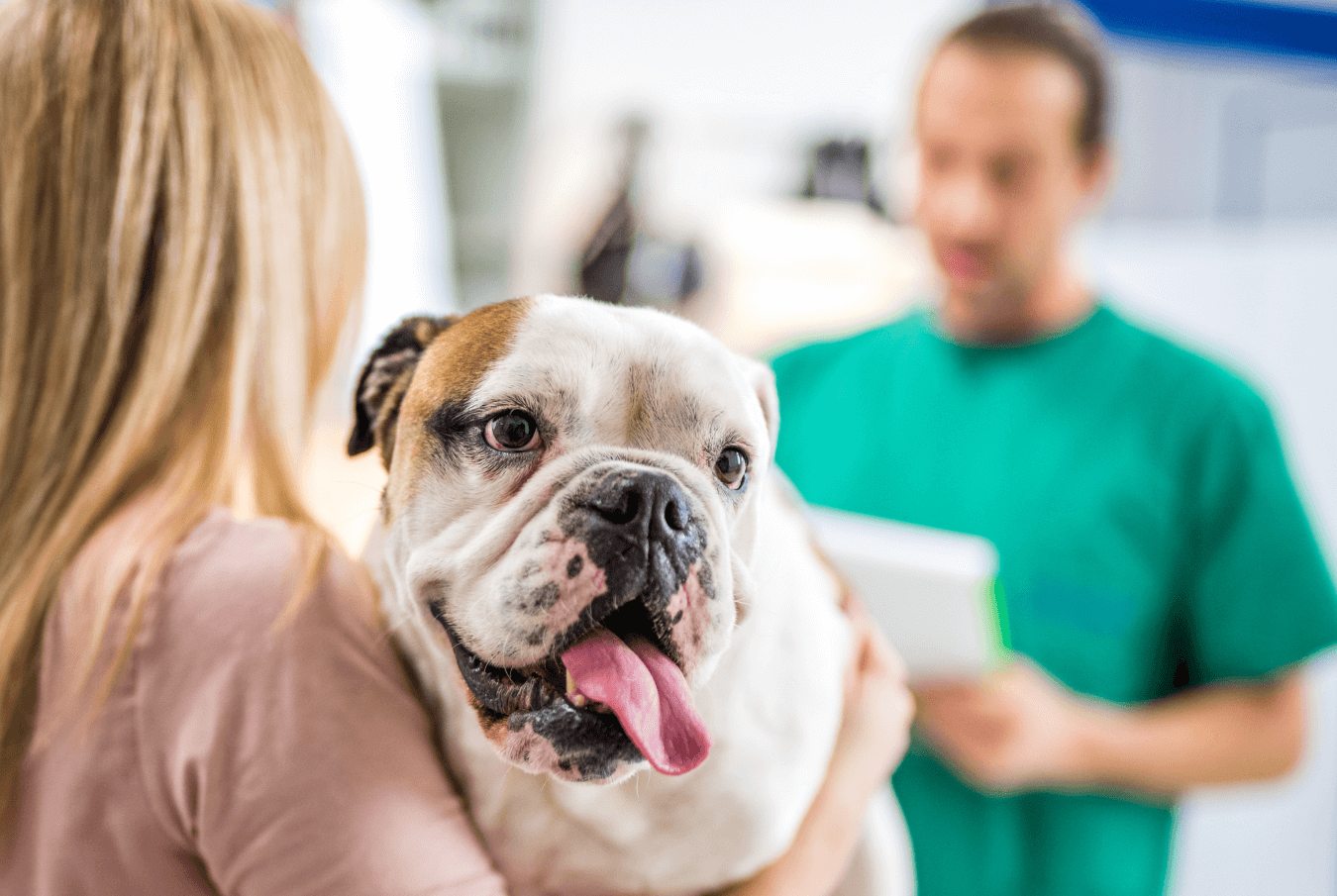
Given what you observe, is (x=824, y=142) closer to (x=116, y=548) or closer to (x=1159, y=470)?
→ (x=1159, y=470)

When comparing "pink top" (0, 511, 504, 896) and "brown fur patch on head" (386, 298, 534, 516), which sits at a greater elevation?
"brown fur patch on head" (386, 298, 534, 516)

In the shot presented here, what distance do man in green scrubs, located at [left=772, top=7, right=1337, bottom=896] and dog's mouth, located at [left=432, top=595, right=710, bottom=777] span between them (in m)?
0.88

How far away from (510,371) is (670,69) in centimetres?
205

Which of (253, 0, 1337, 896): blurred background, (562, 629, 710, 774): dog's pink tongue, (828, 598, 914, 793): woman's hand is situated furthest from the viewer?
(253, 0, 1337, 896): blurred background

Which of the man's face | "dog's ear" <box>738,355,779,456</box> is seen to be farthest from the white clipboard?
the man's face

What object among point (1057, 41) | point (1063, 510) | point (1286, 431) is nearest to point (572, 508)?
point (1063, 510)

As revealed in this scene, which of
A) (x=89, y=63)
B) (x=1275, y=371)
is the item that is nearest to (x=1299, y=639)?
(x=1275, y=371)

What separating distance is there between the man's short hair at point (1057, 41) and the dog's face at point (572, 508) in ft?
3.32

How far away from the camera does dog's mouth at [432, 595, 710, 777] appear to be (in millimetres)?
372

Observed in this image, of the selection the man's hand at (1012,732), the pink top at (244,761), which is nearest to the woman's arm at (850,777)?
the pink top at (244,761)

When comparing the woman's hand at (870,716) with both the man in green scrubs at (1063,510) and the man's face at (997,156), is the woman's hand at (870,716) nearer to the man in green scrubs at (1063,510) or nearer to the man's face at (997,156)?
the man in green scrubs at (1063,510)

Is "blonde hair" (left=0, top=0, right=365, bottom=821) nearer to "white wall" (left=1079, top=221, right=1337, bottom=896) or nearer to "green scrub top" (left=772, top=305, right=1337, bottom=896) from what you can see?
"green scrub top" (left=772, top=305, right=1337, bottom=896)

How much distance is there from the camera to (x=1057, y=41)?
125 centimetres

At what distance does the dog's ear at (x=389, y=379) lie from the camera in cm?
47
